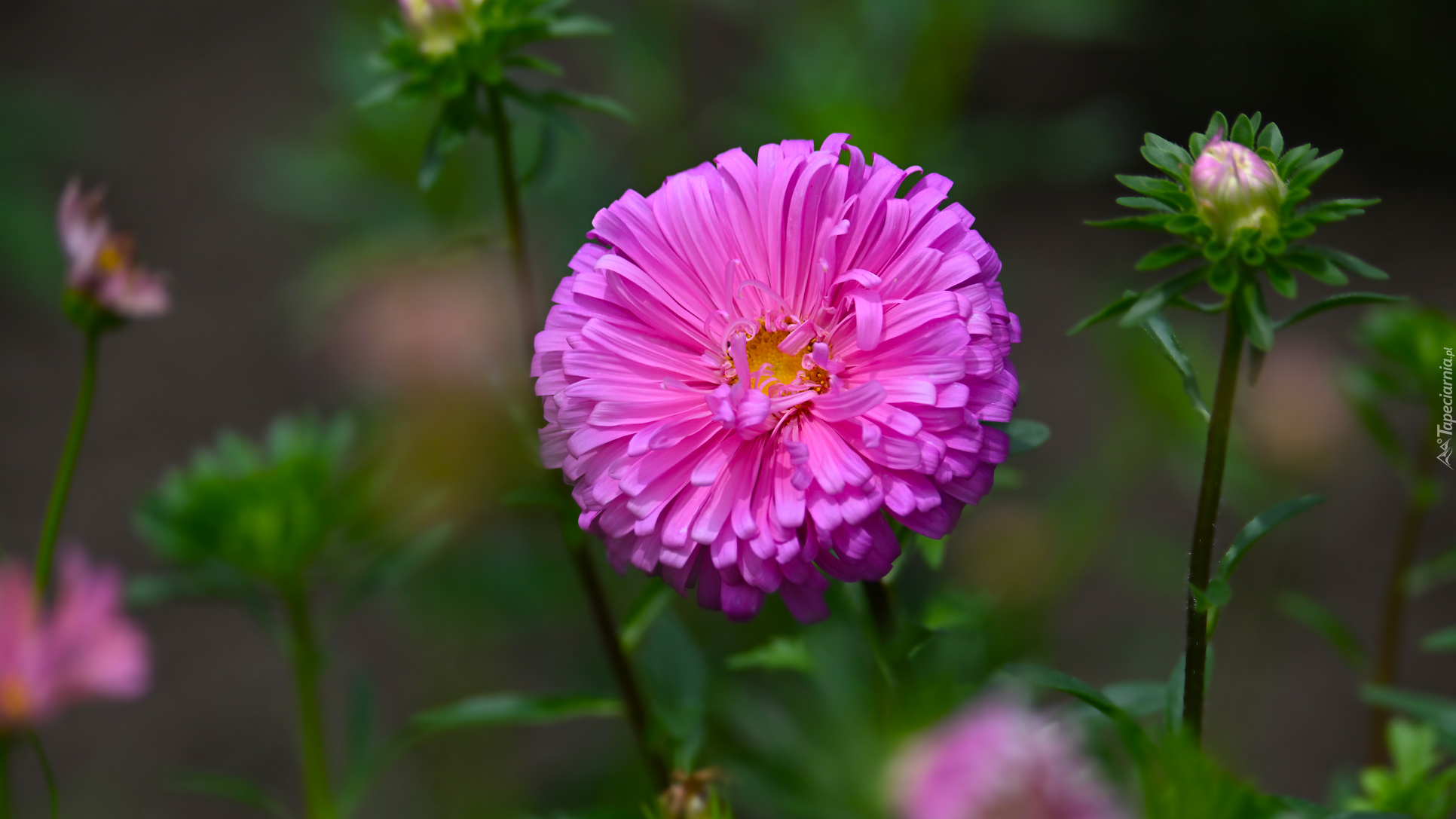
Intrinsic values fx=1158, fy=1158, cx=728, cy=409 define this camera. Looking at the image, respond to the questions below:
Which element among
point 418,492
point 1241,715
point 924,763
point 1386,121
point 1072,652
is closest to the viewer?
point 924,763

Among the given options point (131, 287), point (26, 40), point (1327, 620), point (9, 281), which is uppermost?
point (26, 40)

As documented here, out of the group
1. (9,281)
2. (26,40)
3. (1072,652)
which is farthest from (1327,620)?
(26,40)

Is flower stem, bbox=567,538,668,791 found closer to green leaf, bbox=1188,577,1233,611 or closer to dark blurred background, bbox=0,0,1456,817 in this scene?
dark blurred background, bbox=0,0,1456,817

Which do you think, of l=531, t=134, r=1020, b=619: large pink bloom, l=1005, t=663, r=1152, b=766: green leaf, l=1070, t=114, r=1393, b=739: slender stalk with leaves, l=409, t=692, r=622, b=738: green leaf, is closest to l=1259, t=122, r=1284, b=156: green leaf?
l=1070, t=114, r=1393, b=739: slender stalk with leaves

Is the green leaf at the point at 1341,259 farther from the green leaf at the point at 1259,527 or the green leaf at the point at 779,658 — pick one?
the green leaf at the point at 779,658

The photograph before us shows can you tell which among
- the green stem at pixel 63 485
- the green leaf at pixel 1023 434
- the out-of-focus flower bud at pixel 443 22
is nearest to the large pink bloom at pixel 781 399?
the green leaf at pixel 1023 434

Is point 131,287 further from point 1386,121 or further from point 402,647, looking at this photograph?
point 1386,121

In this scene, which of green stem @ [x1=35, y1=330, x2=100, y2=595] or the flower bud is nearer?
the flower bud
